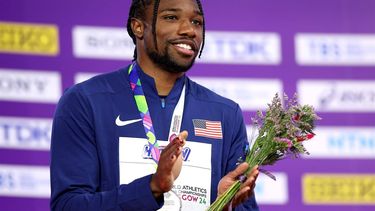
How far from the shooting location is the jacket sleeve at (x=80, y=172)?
2.44 meters

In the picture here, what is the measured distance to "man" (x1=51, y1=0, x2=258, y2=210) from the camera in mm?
2545

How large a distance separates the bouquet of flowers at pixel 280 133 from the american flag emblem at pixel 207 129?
0.48 ft

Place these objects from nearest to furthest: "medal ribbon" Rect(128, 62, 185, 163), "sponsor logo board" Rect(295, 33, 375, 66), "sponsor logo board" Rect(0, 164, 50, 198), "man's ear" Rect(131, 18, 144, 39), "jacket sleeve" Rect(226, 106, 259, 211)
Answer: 1. "medal ribbon" Rect(128, 62, 185, 163)
2. "jacket sleeve" Rect(226, 106, 259, 211)
3. "man's ear" Rect(131, 18, 144, 39)
4. "sponsor logo board" Rect(0, 164, 50, 198)
5. "sponsor logo board" Rect(295, 33, 375, 66)

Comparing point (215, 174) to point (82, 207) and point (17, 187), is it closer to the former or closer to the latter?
point (82, 207)

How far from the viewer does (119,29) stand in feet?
16.8

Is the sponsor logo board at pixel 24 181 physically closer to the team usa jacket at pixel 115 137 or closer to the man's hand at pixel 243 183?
the team usa jacket at pixel 115 137

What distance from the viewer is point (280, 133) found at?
8.46 ft

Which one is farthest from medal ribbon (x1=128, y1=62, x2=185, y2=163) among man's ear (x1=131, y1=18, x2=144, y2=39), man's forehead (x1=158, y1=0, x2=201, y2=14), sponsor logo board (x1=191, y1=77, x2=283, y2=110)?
sponsor logo board (x1=191, y1=77, x2=283, y2=110)

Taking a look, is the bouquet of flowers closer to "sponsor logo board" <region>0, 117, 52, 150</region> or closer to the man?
the man

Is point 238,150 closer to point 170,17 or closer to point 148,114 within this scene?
point 148,114

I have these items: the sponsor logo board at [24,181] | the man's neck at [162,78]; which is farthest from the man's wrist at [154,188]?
the sponsor logo board at [24,181]

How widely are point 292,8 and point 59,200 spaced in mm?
3049

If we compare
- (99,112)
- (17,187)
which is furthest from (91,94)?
(17,187)

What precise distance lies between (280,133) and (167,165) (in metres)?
0.40
